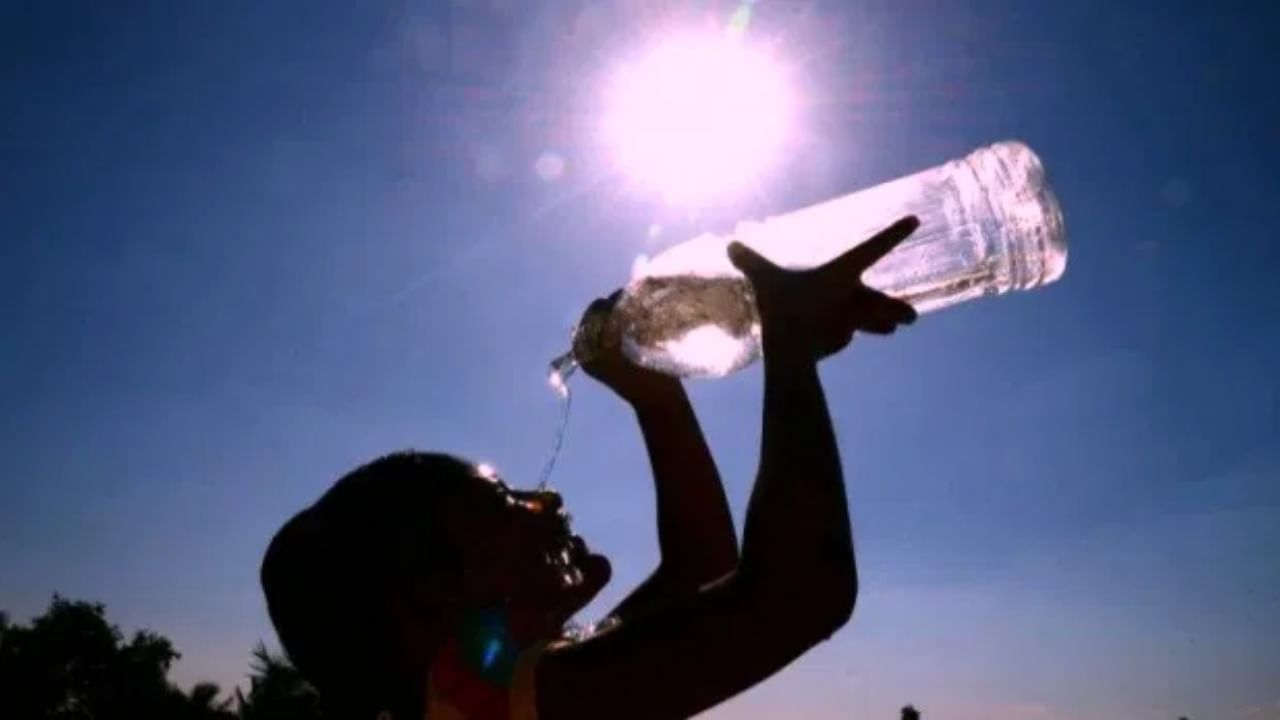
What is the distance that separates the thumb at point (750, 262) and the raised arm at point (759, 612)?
0.18 metres

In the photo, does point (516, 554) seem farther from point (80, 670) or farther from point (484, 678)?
point (80, 670)

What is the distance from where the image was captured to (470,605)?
1.71 meters

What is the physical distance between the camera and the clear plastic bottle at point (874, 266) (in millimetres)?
3070

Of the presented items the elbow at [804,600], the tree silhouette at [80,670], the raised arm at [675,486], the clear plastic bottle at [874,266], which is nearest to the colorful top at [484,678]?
the elbow at [804,600]

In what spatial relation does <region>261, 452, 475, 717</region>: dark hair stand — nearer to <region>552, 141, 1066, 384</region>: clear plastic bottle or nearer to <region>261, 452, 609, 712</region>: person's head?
<region>261, 452, 609, 712</region>: person's head

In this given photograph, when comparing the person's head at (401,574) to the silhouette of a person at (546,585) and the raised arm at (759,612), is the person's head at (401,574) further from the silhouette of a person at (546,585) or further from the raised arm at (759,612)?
the raised arm at (759,612)

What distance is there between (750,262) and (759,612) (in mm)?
702

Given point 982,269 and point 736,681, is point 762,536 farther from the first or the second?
point 982,269

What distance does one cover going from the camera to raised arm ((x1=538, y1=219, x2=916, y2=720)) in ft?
5.17

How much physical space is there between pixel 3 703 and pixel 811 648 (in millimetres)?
45608

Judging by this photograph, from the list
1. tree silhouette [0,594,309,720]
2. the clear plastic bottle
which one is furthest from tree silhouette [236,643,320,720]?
the clear plastic bottle

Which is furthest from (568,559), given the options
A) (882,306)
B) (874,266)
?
(874,266)

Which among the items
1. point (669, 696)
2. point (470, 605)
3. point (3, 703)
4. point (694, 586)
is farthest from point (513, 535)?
point (3, 703)

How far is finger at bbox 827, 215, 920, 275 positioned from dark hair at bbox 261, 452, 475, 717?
35.7 inches
